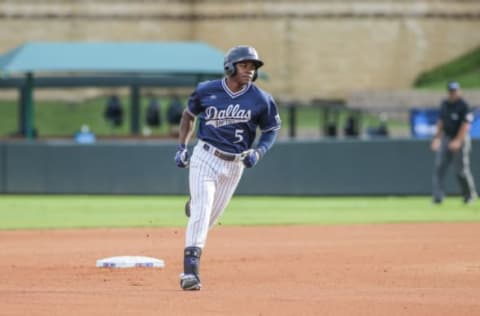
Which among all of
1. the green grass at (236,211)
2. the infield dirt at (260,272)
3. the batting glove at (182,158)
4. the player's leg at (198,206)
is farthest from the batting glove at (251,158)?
the green grass at (236,211)

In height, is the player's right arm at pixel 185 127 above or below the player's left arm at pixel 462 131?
above

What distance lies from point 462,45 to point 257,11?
8033 mm

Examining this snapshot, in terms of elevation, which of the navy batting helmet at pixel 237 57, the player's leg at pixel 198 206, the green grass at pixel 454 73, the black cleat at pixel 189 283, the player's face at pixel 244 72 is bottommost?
the green grass at pixel 454 73

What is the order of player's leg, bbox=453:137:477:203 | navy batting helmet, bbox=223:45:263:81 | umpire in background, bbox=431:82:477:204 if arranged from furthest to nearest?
player's leg, bbox=453:137:477:203, umpire in background, bbox=431:82:477:204, navy batting helmet, bbox=223:45:263:81

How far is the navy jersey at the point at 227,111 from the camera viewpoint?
41.4 ft

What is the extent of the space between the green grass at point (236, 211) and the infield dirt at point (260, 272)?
1.43 meters

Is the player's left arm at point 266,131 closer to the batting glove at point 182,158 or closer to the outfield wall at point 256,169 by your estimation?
the batting glove at point 182,158

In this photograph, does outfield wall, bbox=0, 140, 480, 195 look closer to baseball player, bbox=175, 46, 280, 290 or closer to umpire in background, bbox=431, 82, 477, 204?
umpire in background, bbox=431, 82, 477, 204

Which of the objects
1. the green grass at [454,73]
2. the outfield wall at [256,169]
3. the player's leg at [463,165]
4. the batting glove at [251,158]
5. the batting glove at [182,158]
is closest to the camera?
the batting glove at [251,158]

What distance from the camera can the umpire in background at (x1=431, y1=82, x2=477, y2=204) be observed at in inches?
946

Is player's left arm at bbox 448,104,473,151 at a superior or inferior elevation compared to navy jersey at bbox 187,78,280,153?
inferior

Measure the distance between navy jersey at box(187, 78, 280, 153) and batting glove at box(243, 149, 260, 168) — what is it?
3.0 inches

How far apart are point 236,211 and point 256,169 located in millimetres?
4183

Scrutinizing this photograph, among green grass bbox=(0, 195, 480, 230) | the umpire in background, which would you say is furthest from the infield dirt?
the umpire in background
